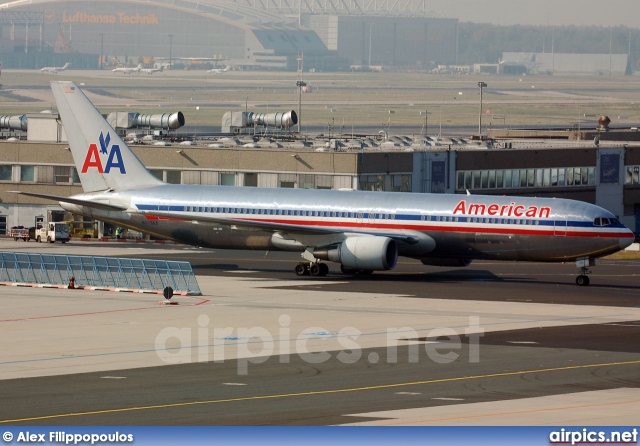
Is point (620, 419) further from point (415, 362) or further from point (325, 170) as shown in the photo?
Result: point (325, 170)

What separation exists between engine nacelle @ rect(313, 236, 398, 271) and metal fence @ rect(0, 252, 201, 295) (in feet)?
31.0

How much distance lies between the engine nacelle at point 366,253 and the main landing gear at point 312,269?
1.51 meters

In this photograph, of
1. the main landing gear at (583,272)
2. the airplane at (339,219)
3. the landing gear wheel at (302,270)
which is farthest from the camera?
the landing gear wheel at (302,270)

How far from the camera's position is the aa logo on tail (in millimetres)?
71562

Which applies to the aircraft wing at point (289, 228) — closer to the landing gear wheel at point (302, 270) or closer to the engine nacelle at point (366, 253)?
the engine nacelle at point (366, 253)

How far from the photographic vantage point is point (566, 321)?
1976 inches

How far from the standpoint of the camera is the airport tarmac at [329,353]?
30734mm

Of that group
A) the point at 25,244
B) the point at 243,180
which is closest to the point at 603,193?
the point at 243,180

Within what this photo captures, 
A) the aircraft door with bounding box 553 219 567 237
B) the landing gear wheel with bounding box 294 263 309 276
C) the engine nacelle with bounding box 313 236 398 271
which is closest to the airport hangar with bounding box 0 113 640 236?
the landing gear wheel with bounding box 294 263 309 276

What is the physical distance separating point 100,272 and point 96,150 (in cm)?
1324

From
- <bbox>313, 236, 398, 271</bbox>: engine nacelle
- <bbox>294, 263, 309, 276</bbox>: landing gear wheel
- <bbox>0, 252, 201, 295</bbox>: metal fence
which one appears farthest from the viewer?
<bbox>294, 263, 309, 276</bbox>: landing gear wheel

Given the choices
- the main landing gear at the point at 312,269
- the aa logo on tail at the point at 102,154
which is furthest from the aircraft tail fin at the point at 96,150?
the main landing gear at the point at 312,269

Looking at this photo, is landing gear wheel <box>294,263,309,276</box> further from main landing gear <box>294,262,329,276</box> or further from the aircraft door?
the aircraft door

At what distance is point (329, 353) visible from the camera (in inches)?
1609
